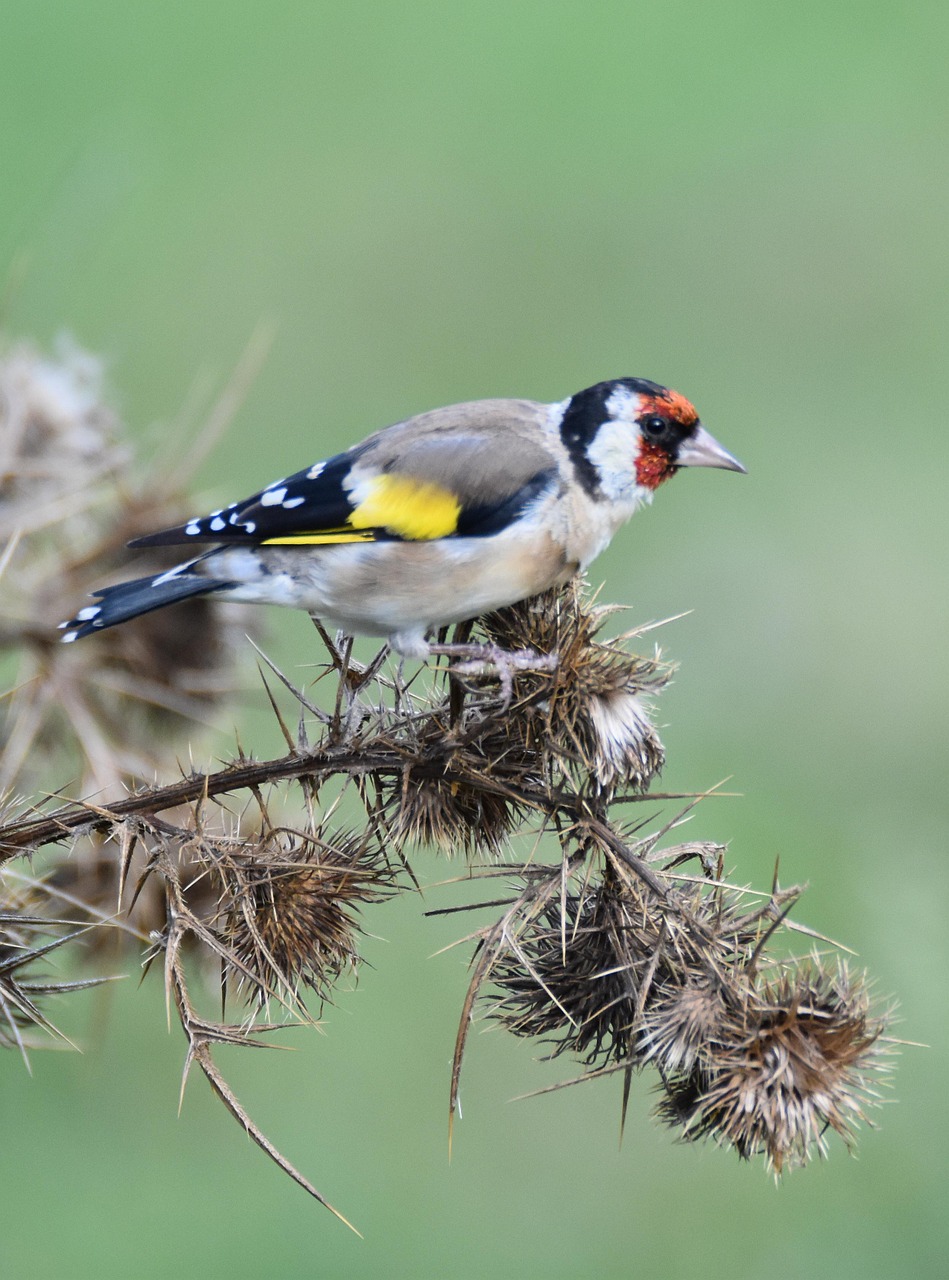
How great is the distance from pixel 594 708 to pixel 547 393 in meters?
7.59

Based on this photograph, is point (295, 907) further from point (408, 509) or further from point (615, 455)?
point (615, 455)

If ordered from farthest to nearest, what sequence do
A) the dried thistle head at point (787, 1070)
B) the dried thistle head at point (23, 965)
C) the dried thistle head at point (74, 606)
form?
the dried thistle head at point (74, 606) → the dried thistle head at point (23, 965) → the dried thistle head at point (787, 1070)

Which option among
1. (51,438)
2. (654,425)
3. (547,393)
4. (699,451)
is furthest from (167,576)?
(547,393)

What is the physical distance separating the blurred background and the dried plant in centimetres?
98

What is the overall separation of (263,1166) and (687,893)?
408 centimetres

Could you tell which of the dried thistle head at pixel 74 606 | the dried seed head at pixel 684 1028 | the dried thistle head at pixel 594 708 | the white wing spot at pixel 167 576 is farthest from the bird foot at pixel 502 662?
the dried thistle head at pixel 74 606

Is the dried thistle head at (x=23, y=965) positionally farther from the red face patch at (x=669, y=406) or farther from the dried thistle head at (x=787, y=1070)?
the red face patch at (x=669, y=406)

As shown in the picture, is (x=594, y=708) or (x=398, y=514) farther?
(x=398, y=514)

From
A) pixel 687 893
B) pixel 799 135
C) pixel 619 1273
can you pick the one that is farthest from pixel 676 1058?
pixel 799 135

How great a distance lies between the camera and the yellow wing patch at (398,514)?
12.4ft

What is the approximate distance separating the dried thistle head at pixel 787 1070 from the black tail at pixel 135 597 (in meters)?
1.72

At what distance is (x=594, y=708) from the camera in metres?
3.04

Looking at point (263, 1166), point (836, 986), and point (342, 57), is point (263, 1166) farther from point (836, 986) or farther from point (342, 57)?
point (342, 57)

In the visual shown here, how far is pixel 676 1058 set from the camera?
2873mm
